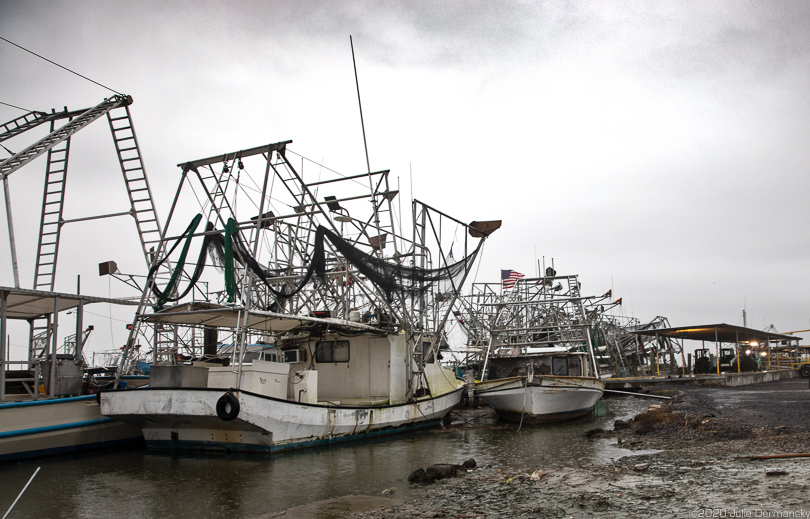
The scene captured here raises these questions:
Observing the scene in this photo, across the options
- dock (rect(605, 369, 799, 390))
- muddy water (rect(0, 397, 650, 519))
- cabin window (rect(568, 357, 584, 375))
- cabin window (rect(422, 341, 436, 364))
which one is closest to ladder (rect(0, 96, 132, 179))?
muddy water (rect(0, 397, 650, 519))

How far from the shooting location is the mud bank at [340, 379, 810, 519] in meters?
6.29

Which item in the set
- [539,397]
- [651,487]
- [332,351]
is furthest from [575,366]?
[651,487]

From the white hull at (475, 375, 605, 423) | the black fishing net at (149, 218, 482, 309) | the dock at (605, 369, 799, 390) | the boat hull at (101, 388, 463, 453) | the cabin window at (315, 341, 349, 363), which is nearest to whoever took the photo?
the boat hull at (101, 388, 463, 453)

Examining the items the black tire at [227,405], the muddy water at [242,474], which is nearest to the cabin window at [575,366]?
the muddy water at [242,474]

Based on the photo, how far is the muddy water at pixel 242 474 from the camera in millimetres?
8578

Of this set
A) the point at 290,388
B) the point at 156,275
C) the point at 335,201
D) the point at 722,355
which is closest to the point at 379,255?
the point at 335,201

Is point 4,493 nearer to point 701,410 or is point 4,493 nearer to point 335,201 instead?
point 335,201

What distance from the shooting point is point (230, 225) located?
12125mm

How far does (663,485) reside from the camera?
7.38 metres

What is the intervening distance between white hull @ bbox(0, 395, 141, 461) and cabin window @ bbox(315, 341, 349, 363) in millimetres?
5106

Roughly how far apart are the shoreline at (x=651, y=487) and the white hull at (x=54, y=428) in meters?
7.60

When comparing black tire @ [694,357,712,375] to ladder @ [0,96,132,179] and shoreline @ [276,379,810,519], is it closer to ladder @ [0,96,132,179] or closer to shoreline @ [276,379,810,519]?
shoreline @ [276,379,810,519]

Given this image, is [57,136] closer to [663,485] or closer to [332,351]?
[332,351]

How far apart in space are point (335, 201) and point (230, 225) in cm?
460
